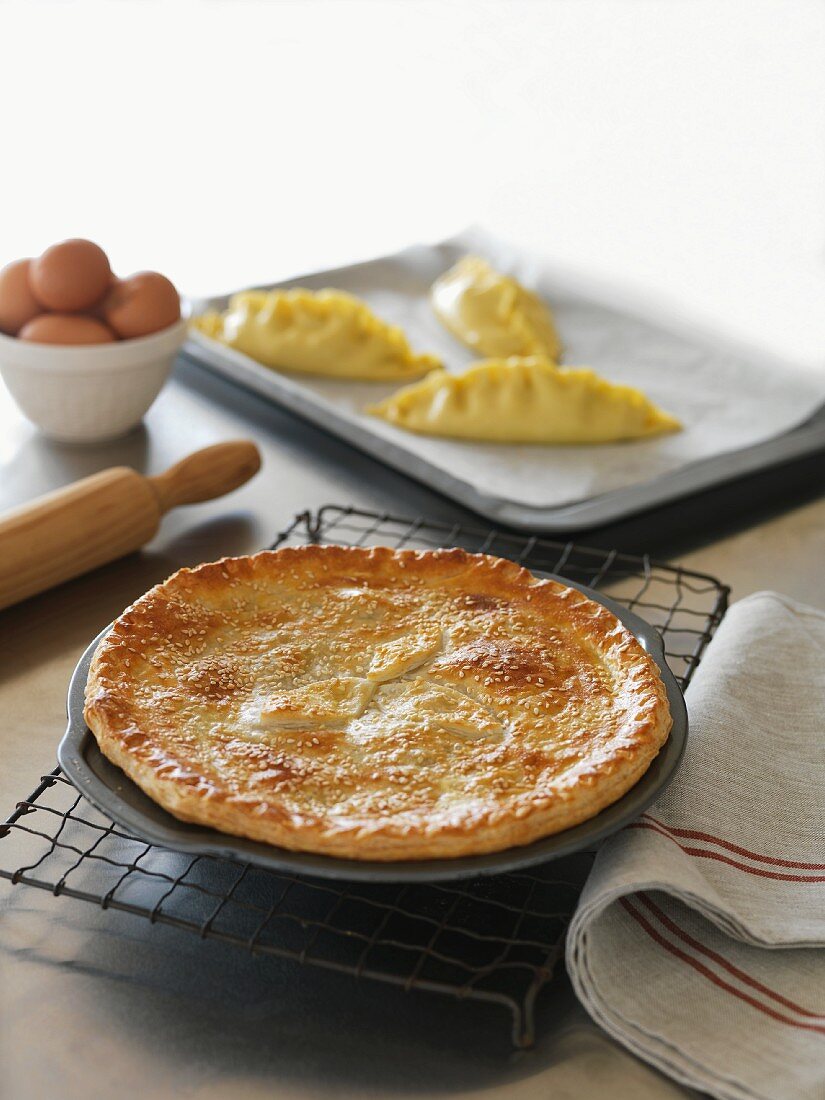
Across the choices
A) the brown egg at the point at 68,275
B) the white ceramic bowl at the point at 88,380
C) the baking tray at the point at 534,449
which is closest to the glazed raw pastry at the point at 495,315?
the baking tray at the point at 534,449

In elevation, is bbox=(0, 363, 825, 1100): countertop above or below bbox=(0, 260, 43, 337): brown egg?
below

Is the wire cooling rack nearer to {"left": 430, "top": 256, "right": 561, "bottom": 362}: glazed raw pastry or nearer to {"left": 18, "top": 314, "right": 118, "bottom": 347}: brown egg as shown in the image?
{"left": 18, "top": 314, "right": 118, "bottom": 347}: brown egg

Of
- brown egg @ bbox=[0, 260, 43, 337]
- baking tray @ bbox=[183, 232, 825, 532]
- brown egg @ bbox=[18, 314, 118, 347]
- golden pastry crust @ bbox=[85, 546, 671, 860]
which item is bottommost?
baking tray @ bbox=[183, 232, 825, 532]

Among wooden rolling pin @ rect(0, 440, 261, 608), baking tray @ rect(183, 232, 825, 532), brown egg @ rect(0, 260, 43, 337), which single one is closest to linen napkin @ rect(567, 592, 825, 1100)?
Result: baking tray @ rect(183, 232, 825, 532)

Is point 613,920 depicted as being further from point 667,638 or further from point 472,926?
point 667,638

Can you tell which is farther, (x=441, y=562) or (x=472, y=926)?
(x=441, y=562)

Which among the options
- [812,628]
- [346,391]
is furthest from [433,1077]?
[346,391]

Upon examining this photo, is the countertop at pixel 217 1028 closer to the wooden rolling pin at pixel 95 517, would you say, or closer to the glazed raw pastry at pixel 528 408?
the wooden rolling pin at pixel 95 517
